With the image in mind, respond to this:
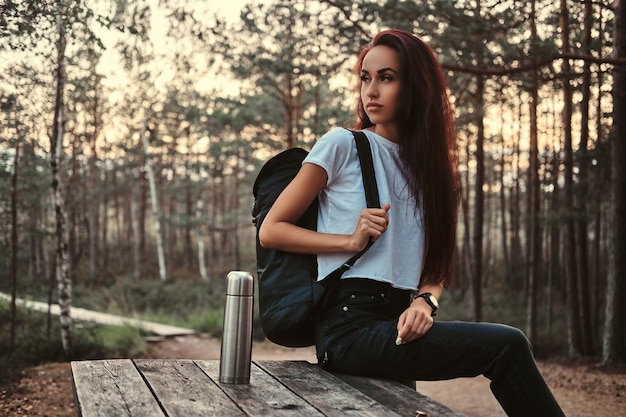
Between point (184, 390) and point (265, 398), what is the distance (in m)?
0.25

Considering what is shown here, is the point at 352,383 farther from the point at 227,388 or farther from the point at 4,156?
the point at 4,156

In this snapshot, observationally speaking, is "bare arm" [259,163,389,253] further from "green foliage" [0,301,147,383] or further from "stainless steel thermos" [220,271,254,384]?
"green foliage" [0,301,147,383]

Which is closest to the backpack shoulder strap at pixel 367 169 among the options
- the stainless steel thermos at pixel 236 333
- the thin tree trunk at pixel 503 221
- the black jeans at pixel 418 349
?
the black jeans at pixel 418 349

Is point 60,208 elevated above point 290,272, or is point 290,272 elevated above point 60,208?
point 60,208

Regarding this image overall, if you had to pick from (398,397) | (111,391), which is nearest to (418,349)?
(398,397)

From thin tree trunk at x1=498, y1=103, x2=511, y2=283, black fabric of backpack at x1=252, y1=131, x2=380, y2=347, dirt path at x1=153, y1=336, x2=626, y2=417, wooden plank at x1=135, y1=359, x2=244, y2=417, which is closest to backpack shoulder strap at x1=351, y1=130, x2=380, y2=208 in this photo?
black fabric of backpack at x1=252, y1=131, x2=380, y2=347

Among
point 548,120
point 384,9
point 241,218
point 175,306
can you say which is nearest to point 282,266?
point 384,9

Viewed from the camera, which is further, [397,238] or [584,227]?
[584,227]

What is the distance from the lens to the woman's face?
8.83ft

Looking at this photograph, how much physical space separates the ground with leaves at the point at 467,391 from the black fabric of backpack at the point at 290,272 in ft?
19.0

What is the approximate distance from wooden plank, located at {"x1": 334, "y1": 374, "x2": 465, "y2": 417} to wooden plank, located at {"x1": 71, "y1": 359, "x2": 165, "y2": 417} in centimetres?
64

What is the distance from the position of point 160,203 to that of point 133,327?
38.7m

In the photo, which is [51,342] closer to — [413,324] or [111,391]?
[111,391]

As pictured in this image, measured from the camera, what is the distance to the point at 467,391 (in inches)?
422
